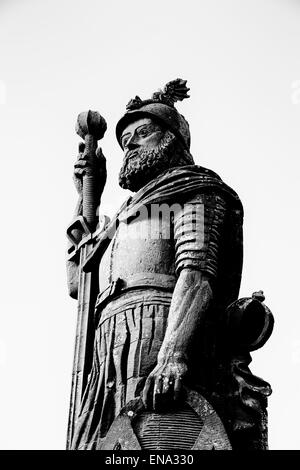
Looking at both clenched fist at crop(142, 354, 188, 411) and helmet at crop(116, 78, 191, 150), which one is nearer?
clenched fist at crop(142, 354, 188, 411)

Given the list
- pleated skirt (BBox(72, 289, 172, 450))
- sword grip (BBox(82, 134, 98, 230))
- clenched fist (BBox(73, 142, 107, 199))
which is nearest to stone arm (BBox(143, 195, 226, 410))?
pleated skirt (BBox(72, 289, 172, 450))

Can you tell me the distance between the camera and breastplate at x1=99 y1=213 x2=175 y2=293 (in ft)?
42.4

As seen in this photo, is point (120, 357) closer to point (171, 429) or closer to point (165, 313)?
point (165, 313)

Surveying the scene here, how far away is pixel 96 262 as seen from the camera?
13922mm

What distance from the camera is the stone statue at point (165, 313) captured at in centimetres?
1166

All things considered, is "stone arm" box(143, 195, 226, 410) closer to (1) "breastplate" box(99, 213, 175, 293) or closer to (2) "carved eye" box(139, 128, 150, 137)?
(1) "breastplate" box(99, 213, 175, 293)

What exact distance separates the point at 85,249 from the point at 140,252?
1.46m

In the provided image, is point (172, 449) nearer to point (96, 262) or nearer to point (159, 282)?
point (159, 282)

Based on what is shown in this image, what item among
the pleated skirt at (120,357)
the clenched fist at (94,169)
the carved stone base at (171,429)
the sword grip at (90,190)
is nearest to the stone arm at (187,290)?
the carved stone base at (171,429)

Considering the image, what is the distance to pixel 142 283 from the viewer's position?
1273cm

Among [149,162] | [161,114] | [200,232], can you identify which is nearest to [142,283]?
[200,232]

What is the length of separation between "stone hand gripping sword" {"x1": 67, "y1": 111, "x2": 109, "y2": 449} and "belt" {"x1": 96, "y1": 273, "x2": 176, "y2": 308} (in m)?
0.80

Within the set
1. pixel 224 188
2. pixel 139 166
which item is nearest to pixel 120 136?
pixel 139 166

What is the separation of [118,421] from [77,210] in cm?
401
